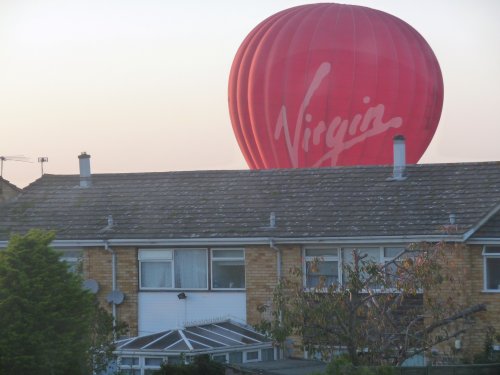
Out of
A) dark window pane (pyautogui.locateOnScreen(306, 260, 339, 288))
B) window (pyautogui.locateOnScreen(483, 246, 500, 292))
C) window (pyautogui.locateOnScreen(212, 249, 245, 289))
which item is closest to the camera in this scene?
window (pyautogui.locateOnScreen(483, 246, 500, 292))

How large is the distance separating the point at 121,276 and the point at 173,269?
4.96ft

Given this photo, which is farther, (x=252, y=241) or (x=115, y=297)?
(x=115, y=297)

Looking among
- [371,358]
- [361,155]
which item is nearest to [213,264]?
[371,358]

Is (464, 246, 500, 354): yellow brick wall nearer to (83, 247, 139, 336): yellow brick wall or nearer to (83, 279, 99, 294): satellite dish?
(83, 247, 139, 336): yellow brick wall

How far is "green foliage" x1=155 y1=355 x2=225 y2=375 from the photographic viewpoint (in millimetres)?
32500

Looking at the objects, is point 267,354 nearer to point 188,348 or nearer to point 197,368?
point 188,348

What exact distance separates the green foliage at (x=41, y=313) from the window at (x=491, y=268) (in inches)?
404

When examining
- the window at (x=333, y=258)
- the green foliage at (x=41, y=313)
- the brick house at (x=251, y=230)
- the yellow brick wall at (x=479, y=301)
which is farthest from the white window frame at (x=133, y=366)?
the yellow brick wall at (x=479, y=301)

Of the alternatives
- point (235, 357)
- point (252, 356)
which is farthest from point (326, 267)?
point (235, 357)

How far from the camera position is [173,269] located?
40.6 meters

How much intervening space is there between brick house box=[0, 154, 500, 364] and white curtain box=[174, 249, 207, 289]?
0.09 ft

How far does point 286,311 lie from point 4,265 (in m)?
6.74

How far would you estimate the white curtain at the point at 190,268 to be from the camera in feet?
132

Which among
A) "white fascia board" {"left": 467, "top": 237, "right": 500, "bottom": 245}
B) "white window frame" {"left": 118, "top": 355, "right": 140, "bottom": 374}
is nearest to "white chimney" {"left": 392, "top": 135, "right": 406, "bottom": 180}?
"white fascia board" {"left": 467, "top": 237, "right": 500, "bottom": 245}
